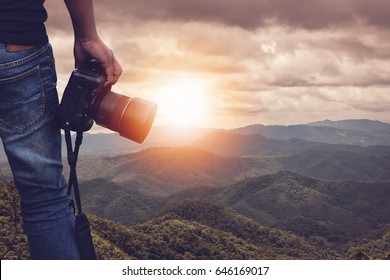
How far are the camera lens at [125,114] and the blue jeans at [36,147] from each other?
0.37 meters

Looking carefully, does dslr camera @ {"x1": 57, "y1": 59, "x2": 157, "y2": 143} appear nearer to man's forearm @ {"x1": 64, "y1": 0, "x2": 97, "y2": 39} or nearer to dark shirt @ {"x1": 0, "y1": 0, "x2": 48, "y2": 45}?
man's forearm @ {"x1": 64, "y1": 0, "x2": 97, "y2": 39}

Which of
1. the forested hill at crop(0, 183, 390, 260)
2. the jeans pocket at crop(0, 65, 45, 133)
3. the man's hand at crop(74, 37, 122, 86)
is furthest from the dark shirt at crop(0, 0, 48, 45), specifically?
the forested hill at crop(0, 183, 390, 260)

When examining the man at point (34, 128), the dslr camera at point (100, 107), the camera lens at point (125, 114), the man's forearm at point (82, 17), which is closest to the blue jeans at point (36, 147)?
the man at point (34, 128)

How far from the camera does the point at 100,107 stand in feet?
9.78

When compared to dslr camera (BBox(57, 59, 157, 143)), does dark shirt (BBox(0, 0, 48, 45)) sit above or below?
above

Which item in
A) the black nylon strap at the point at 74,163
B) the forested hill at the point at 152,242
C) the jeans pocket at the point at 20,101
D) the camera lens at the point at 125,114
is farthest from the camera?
the forested hill at the point at 152,242

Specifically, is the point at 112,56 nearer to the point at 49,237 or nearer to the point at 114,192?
the point at 49,237

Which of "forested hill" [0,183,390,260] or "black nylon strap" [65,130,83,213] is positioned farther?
"forested hill" [0,183,390,260]

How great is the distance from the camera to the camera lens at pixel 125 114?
2939 mm

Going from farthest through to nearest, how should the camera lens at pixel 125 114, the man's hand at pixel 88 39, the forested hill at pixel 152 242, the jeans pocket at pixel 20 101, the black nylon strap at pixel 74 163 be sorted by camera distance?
the forested hill at pixel 152 242
the camera lens at pixel 125 114
the man's hand at pixel 88 39
the black nylon strap at pixel 74 163
the jeans pocket at pixel 20 101

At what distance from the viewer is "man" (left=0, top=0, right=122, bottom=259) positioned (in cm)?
250

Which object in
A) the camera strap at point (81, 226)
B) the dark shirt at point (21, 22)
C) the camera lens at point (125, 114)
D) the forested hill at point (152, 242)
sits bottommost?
the forested hill at point (152, 242)

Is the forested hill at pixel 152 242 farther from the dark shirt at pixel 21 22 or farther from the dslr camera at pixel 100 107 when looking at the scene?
the dark shirt at pixel 21 22

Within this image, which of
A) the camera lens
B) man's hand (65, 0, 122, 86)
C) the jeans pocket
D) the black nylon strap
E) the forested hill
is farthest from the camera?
the forested hill
